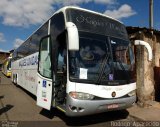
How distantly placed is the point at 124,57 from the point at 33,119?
3.65 m

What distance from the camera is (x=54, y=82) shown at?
22.6 feet

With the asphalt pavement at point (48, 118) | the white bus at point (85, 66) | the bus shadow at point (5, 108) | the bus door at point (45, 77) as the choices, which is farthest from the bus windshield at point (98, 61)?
the bus shadow at point (5, 108)

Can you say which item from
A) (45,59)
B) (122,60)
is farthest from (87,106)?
(45,59)

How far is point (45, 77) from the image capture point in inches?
287

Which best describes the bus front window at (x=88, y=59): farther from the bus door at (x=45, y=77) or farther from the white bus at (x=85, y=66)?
the bus door at (x=45, y=77)

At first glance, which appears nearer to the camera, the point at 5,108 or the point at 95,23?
the point at 95,23

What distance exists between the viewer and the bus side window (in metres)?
7.31

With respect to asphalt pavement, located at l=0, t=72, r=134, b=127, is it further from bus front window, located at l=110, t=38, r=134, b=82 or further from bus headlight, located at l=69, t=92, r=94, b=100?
bus front window, located at l=110, t=38, r=134, b=82

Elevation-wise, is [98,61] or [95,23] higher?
[95,23]

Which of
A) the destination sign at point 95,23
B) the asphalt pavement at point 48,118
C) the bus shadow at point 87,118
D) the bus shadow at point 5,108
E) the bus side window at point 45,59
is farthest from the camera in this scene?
the bus shadow at point 5,108

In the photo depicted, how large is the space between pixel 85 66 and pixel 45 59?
6.95 feet

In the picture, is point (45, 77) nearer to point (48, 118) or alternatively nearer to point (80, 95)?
point (48, 118)

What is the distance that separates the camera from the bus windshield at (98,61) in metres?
6.07

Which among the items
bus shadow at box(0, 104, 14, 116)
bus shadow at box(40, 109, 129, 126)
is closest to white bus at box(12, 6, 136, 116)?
bus shadow at box(40, 109, 129, 126)
